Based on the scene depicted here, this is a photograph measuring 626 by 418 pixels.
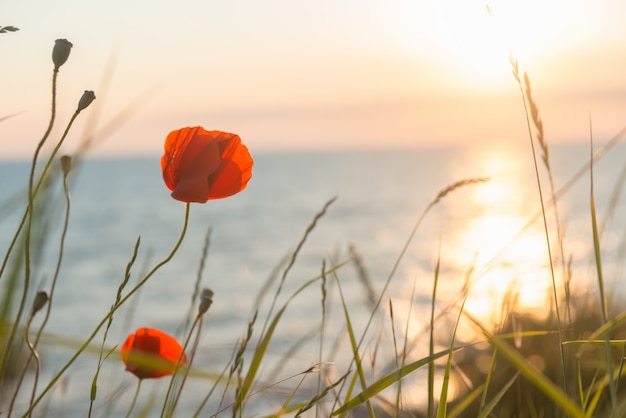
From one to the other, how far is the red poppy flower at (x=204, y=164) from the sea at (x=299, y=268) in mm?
122

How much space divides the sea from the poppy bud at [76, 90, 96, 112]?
151 millimetres

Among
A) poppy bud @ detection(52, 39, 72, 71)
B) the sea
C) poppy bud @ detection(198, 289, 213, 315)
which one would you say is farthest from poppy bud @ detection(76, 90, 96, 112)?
poppy bud @ detection(198, 289, 213, 315)

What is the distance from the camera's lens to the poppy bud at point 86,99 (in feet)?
2.69

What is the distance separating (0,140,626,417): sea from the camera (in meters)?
1.22

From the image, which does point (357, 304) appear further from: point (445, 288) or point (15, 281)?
point (15, 281)

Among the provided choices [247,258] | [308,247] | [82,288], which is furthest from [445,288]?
[308,247]

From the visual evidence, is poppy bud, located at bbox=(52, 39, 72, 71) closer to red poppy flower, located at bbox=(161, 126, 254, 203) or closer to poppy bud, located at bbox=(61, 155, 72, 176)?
poppy bud, located at bbox=(61, 155, 72, 176)

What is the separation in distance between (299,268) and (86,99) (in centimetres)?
2394

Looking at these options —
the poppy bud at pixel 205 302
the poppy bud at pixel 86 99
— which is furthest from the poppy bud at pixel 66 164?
the poppy bud at pixel 205 302

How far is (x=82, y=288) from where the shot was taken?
2167cm

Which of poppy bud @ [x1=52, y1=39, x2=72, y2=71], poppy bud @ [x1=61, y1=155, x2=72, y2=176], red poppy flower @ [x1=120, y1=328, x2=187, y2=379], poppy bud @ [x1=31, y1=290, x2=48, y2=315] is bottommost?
red poppy flower @ [x1=120, y1=328, x2=187, y2=379]

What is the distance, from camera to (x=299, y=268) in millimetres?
24688

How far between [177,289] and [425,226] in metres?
18.9

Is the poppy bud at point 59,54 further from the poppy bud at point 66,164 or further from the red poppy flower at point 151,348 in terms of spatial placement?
the red poppy flower at point 151,348
